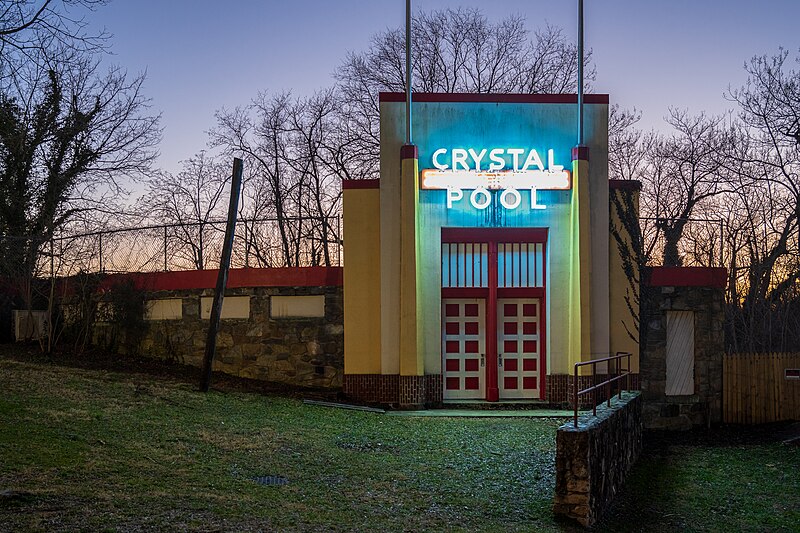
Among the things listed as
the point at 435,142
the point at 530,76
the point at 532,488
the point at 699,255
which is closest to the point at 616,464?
the point at 532,488

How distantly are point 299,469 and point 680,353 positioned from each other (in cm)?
1083

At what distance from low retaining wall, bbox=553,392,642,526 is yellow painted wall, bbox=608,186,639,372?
611 cm

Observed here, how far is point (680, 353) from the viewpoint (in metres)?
18.0

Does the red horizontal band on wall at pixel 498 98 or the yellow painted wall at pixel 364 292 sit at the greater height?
the red horizontal band on wall at pixel 498 98

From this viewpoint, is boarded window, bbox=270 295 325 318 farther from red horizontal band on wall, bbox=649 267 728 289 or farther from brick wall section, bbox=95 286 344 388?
red horizontal band on wall, bbox=649 267 728 289

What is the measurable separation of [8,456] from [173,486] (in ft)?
5.78

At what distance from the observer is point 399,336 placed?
1672cm

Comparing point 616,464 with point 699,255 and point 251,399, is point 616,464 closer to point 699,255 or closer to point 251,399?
point 251,399

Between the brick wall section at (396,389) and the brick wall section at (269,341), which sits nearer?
the brick wall section at (396,389)

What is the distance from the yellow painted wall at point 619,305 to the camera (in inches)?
673

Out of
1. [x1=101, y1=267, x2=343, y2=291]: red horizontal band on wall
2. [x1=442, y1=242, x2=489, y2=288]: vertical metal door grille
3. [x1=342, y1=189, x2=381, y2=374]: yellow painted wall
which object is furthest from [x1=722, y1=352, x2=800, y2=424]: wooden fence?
[x1=101, y1=267, x2=343, y2=291]: red horizontal band on wall

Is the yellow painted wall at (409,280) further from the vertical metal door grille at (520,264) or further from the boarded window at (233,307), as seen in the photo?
the boarded window at (233,307)

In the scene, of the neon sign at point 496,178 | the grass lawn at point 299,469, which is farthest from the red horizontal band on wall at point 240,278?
the grass lawn at point 299,469

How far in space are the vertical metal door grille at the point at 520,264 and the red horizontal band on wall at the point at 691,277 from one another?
277cm
